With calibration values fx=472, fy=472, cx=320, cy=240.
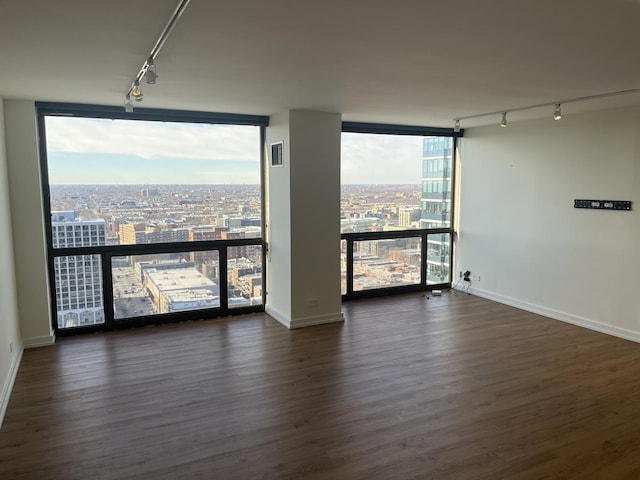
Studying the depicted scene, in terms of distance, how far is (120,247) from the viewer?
5453 millimetres

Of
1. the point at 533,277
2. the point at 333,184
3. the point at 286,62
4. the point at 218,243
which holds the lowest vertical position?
the point at 533,277

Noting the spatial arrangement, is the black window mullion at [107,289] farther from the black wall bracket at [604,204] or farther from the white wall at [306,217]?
the black wall bracket at [604,204]

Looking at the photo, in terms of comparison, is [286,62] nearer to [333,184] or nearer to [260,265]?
[333,184]

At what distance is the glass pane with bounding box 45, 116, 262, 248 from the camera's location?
5.20 meters

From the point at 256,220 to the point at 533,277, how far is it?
3.72m

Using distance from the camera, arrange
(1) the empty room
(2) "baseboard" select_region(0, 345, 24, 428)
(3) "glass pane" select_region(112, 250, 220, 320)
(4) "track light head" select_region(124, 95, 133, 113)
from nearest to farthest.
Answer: (1) the empty room
(2) "baseboard" select_region(0, 345, 24, 428)
(4) "track light head" select_region(124, 95, 133, 113)
(3) "glass pane" select_region(112, 250, 220, 320)

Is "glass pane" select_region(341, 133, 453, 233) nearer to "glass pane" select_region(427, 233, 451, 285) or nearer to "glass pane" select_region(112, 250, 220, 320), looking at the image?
"glass pane" select_region(427, 233, 451, 285)

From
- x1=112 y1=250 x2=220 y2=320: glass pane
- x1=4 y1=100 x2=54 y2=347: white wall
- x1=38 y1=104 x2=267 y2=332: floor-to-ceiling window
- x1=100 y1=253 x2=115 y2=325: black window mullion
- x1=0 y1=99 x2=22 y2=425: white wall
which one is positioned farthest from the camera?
x1=112 y1=250 x2=220 y2=320: glass pane

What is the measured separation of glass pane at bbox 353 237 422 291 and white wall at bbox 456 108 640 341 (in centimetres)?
83

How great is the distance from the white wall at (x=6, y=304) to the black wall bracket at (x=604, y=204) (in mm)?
6010

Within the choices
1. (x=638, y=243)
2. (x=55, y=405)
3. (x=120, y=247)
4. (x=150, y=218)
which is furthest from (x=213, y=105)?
(x=638, y=243)

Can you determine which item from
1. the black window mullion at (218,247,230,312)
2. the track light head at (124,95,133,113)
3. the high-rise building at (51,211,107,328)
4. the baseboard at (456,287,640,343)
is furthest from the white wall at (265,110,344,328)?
the baseboard at (456,287,640,343)

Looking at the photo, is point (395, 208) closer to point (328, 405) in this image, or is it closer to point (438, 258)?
point (438, 258)

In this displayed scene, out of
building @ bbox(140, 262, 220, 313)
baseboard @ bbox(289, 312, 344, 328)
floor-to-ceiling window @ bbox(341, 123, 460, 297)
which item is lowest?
baseboard @ bbox(289, 312, 344, 328)
